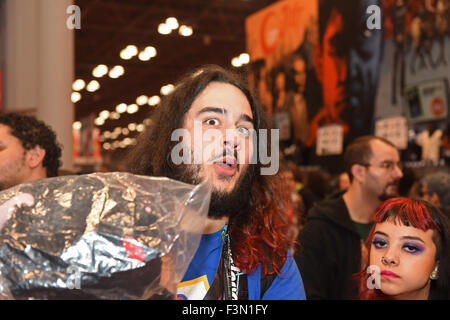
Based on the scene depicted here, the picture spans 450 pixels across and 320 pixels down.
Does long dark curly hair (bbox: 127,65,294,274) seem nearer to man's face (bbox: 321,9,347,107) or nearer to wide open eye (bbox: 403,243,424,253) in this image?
wide open eye (bbox: 403,243,424,253)

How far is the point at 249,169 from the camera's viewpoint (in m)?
1.46

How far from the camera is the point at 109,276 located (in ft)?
2.37

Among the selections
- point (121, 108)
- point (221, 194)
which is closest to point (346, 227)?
point (221, 194)

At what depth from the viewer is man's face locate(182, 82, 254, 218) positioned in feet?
4.09

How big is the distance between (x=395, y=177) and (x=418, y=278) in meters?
1.79

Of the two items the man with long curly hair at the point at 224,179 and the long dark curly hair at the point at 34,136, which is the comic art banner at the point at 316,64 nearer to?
the long dark curly hair at the point at 34,136

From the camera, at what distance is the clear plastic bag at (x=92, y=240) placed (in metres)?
0.72

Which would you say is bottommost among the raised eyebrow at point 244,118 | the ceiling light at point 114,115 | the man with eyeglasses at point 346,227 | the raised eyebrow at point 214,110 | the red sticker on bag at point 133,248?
the man with eyeglasses at point 346,227

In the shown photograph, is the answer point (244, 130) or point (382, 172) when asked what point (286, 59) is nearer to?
point (382, 172)

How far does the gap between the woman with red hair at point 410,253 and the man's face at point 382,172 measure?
1.39m

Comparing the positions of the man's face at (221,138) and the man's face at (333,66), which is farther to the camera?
the man's face at (333,66)

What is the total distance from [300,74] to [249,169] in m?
7.11

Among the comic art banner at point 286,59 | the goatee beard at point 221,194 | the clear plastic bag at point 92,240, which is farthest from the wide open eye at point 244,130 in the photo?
the comic art banner at point 286,59

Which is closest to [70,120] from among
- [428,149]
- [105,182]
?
[428,149]
